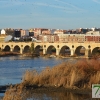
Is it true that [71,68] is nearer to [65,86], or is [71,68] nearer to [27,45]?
[65,86]

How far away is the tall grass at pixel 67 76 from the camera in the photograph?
54.9ft

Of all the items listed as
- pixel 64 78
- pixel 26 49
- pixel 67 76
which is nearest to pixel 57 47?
pixel 26 49

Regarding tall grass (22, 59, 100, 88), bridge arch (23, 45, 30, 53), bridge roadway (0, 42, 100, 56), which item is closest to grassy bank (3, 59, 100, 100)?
tall grass (22, 59, 100, 88)

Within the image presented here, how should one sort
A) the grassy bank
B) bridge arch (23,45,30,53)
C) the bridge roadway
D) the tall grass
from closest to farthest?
the grassy bank
the tall grass
the bridge roadway
bridge arch (23,45,30,53)

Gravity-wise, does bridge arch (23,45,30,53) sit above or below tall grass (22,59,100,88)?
below

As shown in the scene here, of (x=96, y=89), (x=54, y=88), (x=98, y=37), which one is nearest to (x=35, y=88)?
(x=54, y=88)

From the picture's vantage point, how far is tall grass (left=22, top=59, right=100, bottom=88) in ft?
54.9

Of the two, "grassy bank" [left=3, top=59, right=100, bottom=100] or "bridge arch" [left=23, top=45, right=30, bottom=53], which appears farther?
"bridge arch" [left=23, top=45, right=30, bottom=53]

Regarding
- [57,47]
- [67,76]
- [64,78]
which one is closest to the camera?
[64,78]

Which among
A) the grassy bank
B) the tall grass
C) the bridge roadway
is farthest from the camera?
the bridge roadway

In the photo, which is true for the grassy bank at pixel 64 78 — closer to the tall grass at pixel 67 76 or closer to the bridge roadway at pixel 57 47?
the tall grass at pixel 67 76

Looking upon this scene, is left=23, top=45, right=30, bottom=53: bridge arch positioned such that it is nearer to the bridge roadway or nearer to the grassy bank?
the bridge roadway

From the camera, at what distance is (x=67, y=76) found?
1680 centimetres

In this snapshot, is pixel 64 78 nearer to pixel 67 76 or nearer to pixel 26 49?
pixel 67 76
